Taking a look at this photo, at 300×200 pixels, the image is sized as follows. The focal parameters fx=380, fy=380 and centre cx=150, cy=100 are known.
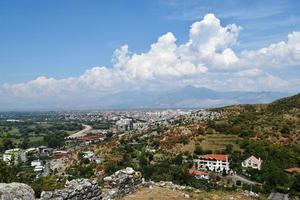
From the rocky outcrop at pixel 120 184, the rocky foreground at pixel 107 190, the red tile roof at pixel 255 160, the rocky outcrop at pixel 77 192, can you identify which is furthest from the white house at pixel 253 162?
the rocky outcrop at pixel 77 192

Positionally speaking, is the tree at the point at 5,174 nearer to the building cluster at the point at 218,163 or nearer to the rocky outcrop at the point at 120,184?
the rocky outcrop at the point at 120,184

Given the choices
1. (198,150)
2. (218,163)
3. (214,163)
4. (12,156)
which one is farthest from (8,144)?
(12,156)

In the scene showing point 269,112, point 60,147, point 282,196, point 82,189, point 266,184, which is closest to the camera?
point 82,189

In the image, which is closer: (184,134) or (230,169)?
(230,169)

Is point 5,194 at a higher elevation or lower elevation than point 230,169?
higher

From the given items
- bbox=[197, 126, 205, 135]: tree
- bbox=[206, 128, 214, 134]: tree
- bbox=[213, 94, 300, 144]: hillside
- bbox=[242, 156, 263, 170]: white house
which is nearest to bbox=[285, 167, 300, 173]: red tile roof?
bbox=[242, 156, 263, 170]: white house

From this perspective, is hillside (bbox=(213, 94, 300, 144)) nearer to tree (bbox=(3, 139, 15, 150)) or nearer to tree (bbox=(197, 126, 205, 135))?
tree (bbox=(197, 126, 205, 135))

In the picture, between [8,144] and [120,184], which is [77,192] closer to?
[120,184]

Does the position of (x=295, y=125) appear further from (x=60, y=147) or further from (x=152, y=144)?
(x=60, y=147)

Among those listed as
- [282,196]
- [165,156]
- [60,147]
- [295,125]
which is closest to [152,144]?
[165,156]
